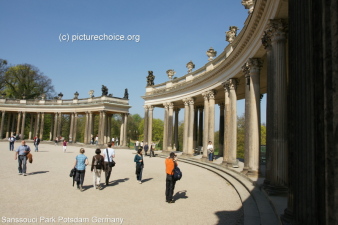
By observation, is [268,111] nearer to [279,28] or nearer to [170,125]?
[279,28]

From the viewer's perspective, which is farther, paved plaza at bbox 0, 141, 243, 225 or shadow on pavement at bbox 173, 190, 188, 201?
shadow on pavement at bbox 173, 190, 188, 201

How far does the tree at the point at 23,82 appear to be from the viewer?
6925 centimetres

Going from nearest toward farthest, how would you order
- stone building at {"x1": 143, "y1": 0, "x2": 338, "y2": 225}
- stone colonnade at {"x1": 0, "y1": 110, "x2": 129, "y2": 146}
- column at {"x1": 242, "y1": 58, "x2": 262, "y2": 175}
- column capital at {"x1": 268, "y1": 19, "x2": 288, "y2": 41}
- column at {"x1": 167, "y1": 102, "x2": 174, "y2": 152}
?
stone building at {"x1": 143, "y1": 0, "x2": 338, "y2": 225}
column capital at {"x1": 268, "y1": 19, "x2": 288, "y2": 41}
column at {"x1": 242, "y1": 58, "x2": 262, "y2": 175}
column at {"x1": 167, "y1": 102, "x2": 174, "y2": 152}
stone colonnade at {"x1": 0, "y1": 110, "x2": 129, "y2": 146}

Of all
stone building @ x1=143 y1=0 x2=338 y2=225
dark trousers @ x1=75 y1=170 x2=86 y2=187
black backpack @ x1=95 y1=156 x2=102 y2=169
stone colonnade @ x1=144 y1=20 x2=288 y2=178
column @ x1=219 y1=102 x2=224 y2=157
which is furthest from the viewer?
column @ x1=219 y1=102 x2=224 y2=157

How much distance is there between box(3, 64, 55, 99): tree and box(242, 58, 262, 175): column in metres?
70.0

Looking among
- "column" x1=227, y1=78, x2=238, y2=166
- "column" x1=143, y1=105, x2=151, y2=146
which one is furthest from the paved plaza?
"column" x1=143, y1=105, x2=151, y2=146

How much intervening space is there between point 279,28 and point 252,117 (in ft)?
20.2

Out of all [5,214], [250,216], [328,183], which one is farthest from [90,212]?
[328,183]

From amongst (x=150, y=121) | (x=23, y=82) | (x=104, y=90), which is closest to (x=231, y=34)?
(x=150, y=121)

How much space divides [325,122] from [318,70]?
794mm

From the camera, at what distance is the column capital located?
10.9 m

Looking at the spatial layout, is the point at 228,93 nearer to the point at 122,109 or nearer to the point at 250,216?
the point at 250,216

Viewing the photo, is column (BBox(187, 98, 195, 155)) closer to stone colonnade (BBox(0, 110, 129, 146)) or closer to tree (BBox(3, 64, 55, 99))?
stone colonnade (BBox(0, 110, 129, 146))

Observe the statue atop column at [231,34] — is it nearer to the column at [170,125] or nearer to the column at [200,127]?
the column at [170,125]
